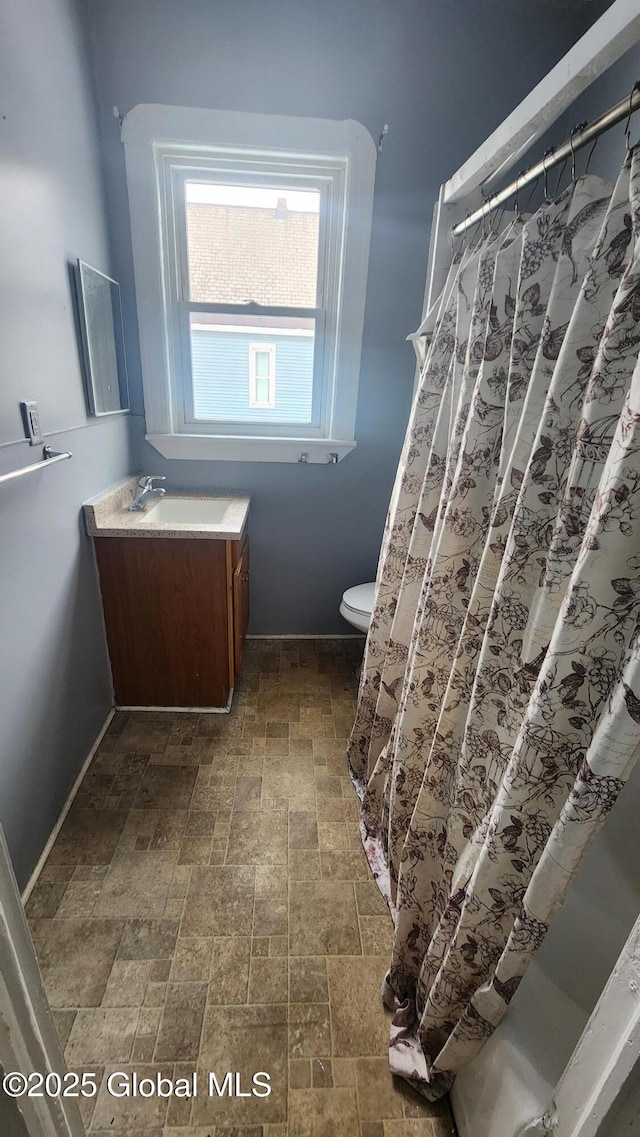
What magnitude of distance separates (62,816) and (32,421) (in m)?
1.24

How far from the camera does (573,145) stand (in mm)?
825

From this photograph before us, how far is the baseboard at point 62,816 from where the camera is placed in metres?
1.31

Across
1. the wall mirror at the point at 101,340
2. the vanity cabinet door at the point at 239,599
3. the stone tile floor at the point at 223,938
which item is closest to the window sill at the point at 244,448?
the wall mirror at the point at 101,340

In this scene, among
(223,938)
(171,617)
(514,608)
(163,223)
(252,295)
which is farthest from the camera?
(252,295)

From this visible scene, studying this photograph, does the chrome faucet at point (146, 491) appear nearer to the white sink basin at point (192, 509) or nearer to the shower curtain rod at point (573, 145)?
A: the white sink basin at point (192, 509)

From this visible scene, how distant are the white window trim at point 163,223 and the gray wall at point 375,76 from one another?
5cm

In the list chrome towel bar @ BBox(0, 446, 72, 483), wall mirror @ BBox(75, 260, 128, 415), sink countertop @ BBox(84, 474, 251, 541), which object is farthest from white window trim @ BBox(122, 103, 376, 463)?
chrome towel bar @ BBox(0, 446, 72, 483)

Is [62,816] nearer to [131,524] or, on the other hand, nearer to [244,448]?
[131,524]

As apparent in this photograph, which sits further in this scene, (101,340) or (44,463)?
(101,340)

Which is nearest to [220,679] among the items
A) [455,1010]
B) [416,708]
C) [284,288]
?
[416,708]

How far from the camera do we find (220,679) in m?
1.94

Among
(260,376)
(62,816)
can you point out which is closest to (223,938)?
(62,816)

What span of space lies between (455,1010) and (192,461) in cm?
210

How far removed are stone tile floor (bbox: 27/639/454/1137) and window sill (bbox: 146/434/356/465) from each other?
1242mm
